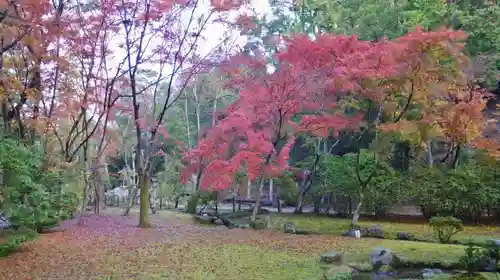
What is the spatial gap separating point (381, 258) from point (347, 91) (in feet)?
19.4

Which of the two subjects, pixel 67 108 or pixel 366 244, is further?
pixel 67 108

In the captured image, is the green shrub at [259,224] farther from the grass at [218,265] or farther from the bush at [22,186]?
the bush at [22,186]

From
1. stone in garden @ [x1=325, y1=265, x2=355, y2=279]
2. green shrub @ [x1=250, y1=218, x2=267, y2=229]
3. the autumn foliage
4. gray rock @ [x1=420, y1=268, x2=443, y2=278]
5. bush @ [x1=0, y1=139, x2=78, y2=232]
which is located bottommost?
gray rock @ [x1=420, y1=268, x2=443, y2=278]

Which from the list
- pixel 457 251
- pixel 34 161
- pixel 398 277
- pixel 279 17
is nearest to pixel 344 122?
pixel 457 251

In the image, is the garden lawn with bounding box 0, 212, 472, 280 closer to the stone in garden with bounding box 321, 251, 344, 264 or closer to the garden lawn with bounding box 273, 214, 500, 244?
the stone in garden with bounding box 321, 251, 344, 264

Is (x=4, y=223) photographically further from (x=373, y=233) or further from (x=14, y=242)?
(x=373, y=233)

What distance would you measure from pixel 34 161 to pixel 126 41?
14.7 feet

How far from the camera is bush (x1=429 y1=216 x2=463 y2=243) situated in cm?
941

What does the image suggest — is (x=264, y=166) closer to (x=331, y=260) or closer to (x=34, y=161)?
(x=331, y=260)

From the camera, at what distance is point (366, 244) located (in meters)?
9.63

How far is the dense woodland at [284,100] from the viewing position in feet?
32.4

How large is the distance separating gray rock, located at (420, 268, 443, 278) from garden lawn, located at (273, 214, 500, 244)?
3.08 meters

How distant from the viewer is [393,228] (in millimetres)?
12289

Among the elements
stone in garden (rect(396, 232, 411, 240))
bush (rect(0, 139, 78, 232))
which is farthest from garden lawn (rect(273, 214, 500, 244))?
bush (rect(0, 139, 78, 232))
